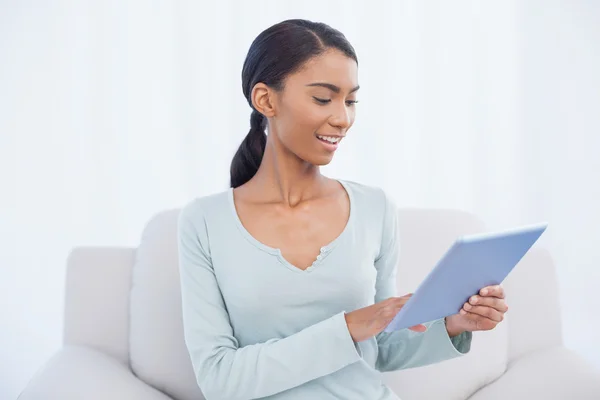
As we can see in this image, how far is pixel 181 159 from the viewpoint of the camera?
243 cm

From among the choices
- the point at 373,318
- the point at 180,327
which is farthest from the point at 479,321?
the point at 180,327

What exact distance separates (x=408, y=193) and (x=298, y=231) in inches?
46.4

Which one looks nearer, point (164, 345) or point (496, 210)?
point (164, 345)

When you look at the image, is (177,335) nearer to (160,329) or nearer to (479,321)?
(160,329)

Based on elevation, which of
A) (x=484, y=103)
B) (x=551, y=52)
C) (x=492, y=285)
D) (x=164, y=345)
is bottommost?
(x=164, y=345)

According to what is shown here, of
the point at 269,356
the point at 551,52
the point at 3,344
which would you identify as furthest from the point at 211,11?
the point at 269,356

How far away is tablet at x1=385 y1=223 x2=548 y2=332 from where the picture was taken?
103 centimetres

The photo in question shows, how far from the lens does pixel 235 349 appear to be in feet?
4.36

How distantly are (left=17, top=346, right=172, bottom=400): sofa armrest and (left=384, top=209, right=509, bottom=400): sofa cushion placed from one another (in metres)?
0.56

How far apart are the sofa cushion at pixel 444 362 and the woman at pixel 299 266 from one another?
0.75ft

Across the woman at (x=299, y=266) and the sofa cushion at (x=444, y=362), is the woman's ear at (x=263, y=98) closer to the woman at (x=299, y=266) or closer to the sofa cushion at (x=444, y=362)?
the woman at (x=299, y=266)

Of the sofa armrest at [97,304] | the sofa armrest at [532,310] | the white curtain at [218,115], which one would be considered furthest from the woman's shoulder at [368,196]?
the white curtain at [218,115]

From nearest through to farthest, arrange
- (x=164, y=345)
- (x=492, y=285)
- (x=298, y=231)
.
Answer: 1. (x=492, y=285)
2. (x=298, y=231)
3. (x=164, y=345)

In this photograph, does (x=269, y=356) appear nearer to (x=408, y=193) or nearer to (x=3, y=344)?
(x=408, y=193)
